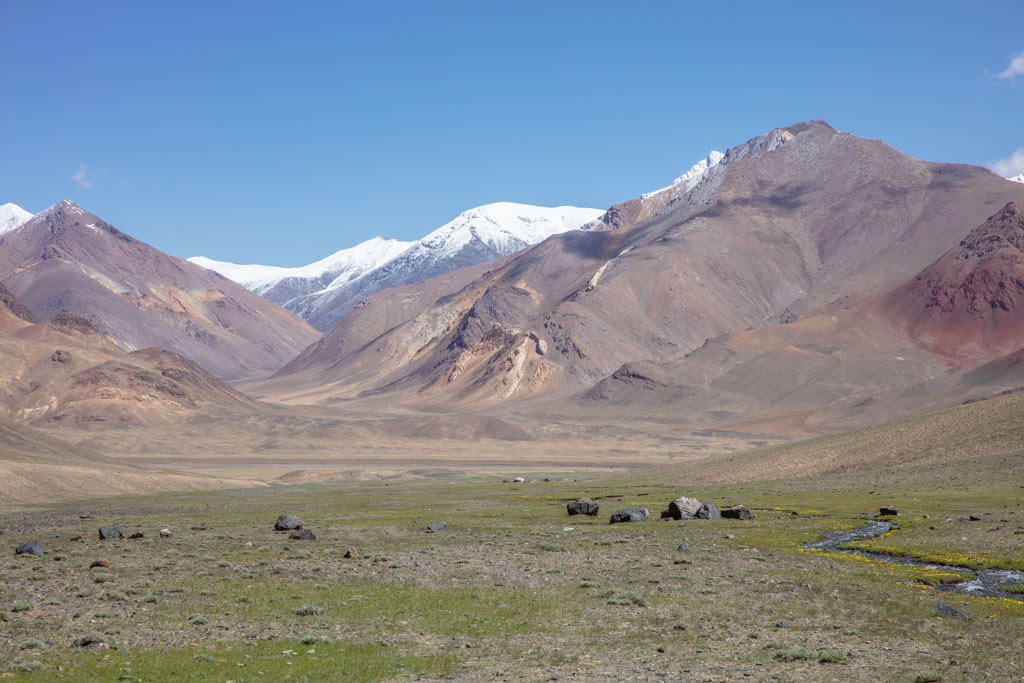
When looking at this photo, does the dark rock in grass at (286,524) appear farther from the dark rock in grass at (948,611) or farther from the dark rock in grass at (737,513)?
the dark rock in grass at (948,611)

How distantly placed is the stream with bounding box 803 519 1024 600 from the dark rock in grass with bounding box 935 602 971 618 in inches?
160

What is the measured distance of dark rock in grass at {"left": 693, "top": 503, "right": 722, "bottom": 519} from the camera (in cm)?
5075

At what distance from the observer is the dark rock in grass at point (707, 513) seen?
5075 cm

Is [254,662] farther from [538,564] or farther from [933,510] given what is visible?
[933,510]

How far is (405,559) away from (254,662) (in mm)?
15683

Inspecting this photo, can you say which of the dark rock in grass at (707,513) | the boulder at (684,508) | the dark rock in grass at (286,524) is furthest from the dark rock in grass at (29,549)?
the dark rock in grass at (707,513)

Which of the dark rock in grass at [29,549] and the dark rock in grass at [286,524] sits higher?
the dark rock in grass at [29,549]

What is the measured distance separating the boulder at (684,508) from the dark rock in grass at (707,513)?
187mm

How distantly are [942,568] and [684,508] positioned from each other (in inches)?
750

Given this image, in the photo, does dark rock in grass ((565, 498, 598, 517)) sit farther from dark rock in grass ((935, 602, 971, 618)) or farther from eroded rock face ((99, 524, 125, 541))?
dark rock in grass ((935, 602, 971, 618))

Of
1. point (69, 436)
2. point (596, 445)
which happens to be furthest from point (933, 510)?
point (69, 436)

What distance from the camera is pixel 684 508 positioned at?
2002 inches

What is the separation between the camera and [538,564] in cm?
3403

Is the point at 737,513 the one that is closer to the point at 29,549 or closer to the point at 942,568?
the point at 942,568
